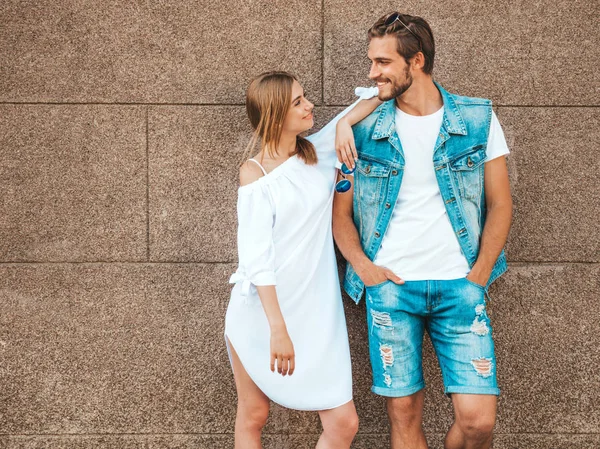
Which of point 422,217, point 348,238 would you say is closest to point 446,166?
point 422,217

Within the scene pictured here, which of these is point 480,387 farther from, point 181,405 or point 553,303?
point 181,405

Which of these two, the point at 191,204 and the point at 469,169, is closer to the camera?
the point at 469,169

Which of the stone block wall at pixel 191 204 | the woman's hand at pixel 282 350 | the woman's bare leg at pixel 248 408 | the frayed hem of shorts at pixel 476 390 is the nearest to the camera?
the woman's hand at pixel 282 350

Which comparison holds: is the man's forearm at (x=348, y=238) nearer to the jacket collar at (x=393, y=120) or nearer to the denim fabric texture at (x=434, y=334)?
the denim fabric texture at (x=434, y=334)

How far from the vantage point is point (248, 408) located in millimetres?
3197

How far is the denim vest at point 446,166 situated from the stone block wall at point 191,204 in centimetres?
69

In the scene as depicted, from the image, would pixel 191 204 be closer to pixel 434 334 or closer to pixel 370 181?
pixel 370 181

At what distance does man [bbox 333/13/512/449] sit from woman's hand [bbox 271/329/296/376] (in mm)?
525

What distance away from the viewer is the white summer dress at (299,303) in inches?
117

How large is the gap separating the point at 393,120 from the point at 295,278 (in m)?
0.93

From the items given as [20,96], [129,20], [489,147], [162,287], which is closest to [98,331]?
[162,287]

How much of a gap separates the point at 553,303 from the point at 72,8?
11.4ft

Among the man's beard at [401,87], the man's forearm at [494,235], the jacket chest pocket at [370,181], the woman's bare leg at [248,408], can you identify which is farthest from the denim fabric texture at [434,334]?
the man's beard at [401,87]

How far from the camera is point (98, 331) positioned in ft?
12.6
